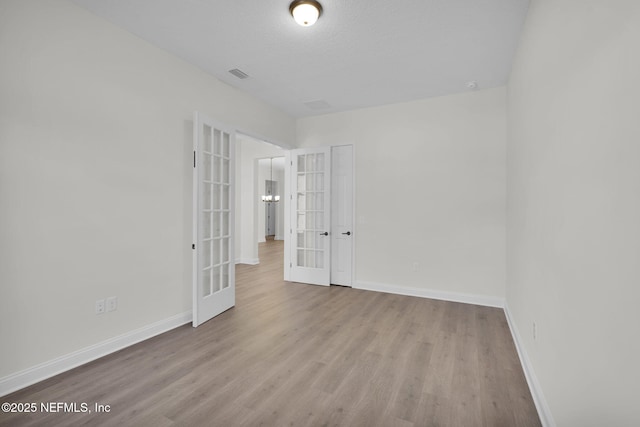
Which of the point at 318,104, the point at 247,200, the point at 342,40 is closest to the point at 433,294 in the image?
the point at 318,104

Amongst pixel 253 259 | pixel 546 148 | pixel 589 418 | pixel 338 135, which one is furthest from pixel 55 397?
pixel 253 259

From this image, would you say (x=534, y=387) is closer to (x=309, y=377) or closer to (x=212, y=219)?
(x=309, y=377)

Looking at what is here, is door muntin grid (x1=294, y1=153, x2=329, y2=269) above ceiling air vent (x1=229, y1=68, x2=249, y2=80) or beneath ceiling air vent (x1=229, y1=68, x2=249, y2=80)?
beneath

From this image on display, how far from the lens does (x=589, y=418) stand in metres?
1.15

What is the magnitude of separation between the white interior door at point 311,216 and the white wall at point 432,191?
1.61 ft

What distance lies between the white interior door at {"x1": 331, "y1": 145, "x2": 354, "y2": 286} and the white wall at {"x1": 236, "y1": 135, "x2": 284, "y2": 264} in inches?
97.7

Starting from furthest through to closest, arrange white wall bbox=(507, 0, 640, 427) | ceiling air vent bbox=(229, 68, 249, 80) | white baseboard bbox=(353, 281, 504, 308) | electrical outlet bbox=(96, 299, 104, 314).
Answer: white baseboard bbox=(353, 281, 504, 308) < ceiling air vent bbox=(229, 68, 249, 80) < electrical outlet bbox=(96, 299, 104, 314) < white wall bbox=(507, 0, 640, 427)

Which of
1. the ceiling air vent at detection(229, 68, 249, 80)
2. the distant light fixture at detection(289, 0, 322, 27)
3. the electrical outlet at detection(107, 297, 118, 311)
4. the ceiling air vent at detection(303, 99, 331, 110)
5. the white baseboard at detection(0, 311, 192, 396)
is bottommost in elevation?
the white baseboard at detection(0, 311, 192, 396)

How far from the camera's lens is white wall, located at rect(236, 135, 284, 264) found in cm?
707

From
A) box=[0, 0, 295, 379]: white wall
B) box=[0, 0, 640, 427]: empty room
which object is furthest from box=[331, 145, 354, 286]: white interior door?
box=[0, 0, 295, 379]: white wall

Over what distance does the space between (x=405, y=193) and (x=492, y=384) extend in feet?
9.26

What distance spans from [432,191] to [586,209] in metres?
3.17

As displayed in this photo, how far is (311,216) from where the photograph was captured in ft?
17.1

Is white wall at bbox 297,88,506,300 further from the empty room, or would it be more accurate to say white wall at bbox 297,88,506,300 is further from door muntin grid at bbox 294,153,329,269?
door muntin grid at bbox 294,153,329,269
